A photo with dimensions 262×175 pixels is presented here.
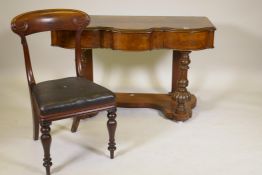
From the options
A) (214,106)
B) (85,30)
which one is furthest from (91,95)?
(214,106)

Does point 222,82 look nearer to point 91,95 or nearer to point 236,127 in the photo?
point 236,127

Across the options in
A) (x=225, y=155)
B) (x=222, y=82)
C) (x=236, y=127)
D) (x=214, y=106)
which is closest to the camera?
(x=225, y=155)

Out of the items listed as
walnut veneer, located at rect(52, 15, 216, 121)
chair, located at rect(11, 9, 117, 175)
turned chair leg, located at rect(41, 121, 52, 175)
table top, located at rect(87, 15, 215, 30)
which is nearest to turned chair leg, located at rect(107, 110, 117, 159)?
chair, located at rect(11, 9, 117, 175)

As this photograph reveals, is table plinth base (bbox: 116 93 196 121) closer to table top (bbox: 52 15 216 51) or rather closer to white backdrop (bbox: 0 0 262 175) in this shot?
white backdrop (bbox: 0 0 262 175)

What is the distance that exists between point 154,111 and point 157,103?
0.08 metres

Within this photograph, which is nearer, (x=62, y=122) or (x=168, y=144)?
(x=168, y=144)

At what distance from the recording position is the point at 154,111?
3.28m

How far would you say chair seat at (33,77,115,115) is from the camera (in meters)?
2.18

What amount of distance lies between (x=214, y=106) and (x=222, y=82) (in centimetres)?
66

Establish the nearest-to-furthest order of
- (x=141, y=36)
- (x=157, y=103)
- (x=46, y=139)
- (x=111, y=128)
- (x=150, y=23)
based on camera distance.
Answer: (x=46, y=139) < (x=111, y=128) < (x=141, y=36) < (x=150, y=23) < (x=157, y=103)

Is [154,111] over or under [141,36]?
under

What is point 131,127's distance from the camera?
2957mm

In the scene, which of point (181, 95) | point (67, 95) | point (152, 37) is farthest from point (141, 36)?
point (67, 95)

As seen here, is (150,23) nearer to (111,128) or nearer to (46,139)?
(111,128)
